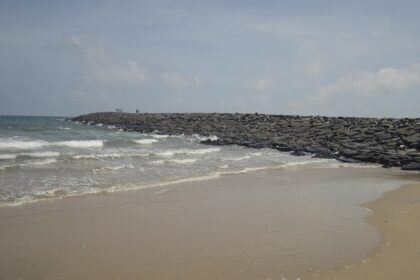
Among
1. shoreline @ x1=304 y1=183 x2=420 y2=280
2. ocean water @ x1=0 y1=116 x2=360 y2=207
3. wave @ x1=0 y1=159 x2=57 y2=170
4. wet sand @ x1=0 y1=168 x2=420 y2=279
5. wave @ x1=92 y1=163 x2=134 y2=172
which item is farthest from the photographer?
wave @ x1=92 y1=163 x2=134 y2=172

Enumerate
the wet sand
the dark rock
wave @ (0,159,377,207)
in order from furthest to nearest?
the dark rock, wave @ (0,159,377,207), the wet sand

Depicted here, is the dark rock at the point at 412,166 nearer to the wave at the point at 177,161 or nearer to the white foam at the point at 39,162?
the wave at the point at 177,161

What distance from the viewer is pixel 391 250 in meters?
5.91

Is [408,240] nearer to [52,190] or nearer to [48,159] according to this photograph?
[52,190]

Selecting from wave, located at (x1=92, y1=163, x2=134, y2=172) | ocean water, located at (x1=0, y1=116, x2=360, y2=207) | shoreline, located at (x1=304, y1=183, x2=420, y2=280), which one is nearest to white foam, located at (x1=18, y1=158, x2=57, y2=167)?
ocean water, located at (x1=0, y1=116, x2=360, y2=207)

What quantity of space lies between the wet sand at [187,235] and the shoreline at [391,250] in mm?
106

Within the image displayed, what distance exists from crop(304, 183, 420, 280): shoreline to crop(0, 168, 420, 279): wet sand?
0.35 ft

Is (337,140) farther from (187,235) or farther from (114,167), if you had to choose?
(187,235)

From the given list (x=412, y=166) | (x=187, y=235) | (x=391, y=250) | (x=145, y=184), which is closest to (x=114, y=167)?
(x=145, y=184)

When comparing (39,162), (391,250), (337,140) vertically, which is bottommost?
(39,162)

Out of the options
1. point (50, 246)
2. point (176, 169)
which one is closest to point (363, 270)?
point (50, 246)

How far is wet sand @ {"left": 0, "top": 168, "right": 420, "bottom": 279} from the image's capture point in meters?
5.22

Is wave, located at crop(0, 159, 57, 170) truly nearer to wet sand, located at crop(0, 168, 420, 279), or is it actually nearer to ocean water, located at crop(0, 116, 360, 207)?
ocean water, located at crop(0, 116, 360, 207)

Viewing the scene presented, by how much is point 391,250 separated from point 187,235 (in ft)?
9.60
